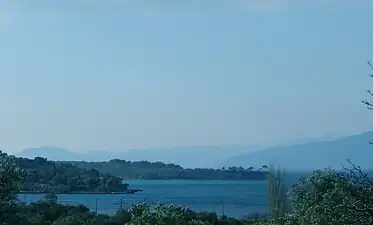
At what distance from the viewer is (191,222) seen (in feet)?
70.8

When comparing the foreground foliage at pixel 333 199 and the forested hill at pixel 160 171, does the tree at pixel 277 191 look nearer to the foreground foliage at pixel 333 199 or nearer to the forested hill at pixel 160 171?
the foreground foliage at pixel 333 199

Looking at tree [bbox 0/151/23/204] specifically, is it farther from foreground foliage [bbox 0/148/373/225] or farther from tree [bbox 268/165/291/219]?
tree [bbox 268/165/291/219]

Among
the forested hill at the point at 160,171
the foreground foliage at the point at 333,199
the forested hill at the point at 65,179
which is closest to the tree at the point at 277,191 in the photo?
the foreground foliage at the point at 333,199

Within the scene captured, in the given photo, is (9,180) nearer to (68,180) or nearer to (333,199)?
(333,199)

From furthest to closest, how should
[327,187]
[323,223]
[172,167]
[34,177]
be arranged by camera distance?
1. [172,167]
2. [34,177]
3. [327,187]
4. [323,223]

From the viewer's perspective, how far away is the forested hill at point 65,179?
5181 cm

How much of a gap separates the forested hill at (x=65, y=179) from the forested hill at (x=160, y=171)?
17.7ft

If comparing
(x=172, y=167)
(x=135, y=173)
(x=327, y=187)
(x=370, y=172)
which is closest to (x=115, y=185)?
(x=135, y=173)

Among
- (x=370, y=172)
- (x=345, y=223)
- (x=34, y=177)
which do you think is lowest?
(x=345, y=223)

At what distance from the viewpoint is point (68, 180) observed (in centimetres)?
6362

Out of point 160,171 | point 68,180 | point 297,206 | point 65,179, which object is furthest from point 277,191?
point 160,171

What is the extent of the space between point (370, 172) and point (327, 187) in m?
11.6

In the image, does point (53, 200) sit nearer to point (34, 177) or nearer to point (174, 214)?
point (34, 177)

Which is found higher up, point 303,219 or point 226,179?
point 226,179
